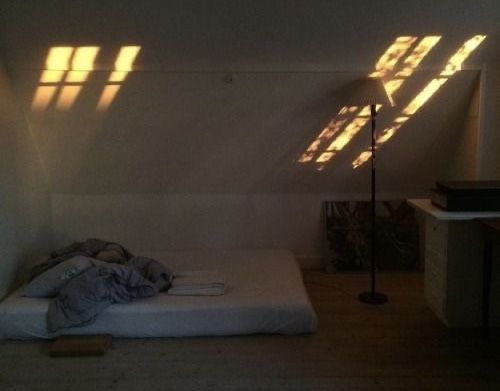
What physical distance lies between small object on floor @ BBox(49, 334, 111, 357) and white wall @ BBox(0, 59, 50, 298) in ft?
2.60

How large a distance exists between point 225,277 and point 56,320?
1.11m

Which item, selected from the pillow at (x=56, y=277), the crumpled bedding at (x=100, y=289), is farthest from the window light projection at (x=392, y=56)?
the pillow at (x=56, y=277)

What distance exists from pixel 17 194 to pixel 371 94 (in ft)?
8.43

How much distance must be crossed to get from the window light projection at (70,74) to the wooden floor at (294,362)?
164 cm

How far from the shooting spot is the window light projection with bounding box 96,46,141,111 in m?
3.27

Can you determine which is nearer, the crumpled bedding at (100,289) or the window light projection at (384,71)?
the crumpled bedding at (100,289)

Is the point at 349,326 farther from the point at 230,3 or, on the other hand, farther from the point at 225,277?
the point at 230,3

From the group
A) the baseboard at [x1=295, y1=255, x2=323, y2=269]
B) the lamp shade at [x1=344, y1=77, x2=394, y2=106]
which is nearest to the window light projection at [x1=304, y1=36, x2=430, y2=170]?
the lamp shade at [x1=344, y1=77, x2=394, y2=106]

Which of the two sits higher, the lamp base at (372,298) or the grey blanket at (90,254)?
the grey blanket at (90,254)

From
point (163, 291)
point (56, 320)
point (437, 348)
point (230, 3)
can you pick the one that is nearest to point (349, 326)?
point (437, 348)

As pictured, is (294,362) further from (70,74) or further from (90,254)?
(70,74)

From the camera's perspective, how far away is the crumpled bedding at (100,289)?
116 inches

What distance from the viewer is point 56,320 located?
9.68 ft

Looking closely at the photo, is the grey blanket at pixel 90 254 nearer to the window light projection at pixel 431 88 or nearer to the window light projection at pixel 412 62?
the window light projection at pixel 431 88
